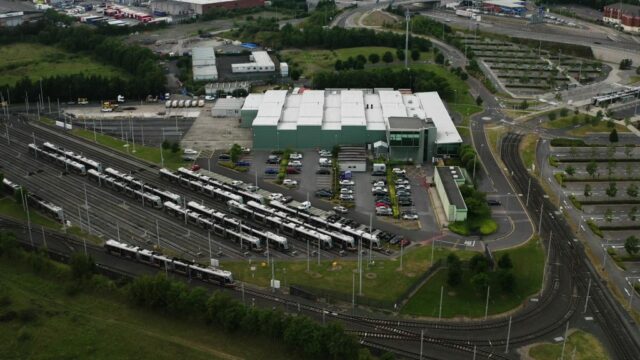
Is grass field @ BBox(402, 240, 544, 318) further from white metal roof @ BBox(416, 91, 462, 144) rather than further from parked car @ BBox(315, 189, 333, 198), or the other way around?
white metal roof @ BBox(416, 91, 462, 144)

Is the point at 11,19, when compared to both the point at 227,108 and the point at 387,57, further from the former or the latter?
the point at 387,57

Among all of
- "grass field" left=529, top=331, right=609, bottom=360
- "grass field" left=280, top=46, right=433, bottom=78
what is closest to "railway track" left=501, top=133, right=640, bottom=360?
"grass field" left=529, top=331, right=609, bottom=360

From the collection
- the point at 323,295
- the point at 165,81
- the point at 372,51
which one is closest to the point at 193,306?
the point at 323,295

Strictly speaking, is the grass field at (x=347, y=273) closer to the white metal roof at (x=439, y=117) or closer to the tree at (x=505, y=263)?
the tree at (x=505, y=263)

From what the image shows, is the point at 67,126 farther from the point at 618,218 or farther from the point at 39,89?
the point at 618,218

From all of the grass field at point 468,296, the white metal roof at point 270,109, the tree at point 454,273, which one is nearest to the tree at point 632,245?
the grass field at point 468,296
